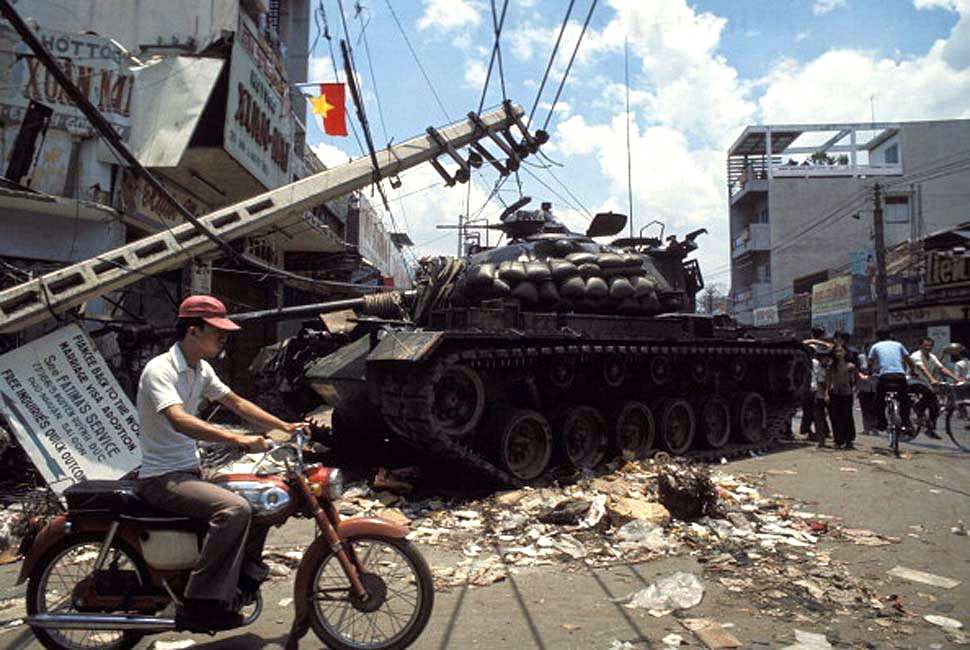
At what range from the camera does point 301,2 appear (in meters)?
21.5

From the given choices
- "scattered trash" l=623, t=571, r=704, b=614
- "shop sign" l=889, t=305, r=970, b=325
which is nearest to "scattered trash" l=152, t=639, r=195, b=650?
"scattered trash" l=623, t=571, r=704, b=614

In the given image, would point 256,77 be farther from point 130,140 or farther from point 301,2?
point 301,2

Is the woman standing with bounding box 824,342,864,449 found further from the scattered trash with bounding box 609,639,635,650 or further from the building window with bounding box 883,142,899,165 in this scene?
the building window with bounding box 883,142,899,165

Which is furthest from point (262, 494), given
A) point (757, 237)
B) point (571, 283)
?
point (757, 237)

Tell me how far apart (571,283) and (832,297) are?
24753 millimetres

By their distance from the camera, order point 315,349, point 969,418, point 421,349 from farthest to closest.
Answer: point 969,418
point 315,349
point 421,349

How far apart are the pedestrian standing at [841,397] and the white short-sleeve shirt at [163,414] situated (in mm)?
9434

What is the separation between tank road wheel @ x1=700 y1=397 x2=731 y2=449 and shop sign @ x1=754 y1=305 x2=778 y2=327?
27744mm

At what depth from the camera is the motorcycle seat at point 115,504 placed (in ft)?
10.4

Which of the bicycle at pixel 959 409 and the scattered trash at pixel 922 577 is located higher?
the bicycle at pixel 959 409

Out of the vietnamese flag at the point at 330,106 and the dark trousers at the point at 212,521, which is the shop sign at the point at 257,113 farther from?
the dark trousers at the point at 212,521

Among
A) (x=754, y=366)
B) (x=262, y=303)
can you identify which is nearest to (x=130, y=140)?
(x=262, y=303)

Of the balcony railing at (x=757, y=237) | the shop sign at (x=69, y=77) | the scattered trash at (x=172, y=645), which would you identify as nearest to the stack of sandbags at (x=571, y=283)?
the scattered trash at (x=172, y=645)

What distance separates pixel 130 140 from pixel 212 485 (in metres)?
9.58
